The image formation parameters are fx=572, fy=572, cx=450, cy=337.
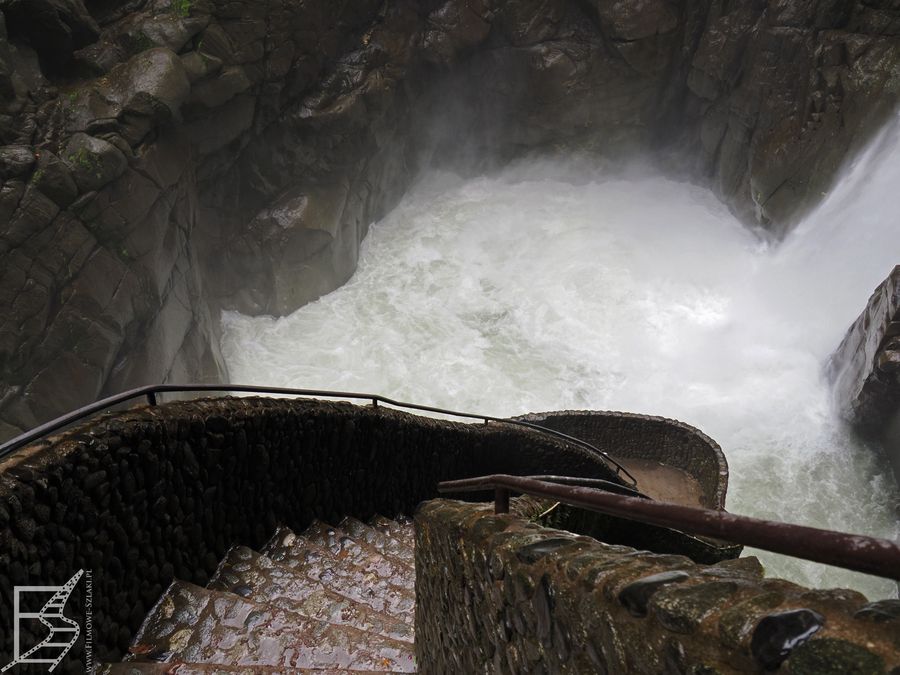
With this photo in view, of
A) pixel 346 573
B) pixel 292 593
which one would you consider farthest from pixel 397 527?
pixel 292 593

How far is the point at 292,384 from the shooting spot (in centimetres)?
1357

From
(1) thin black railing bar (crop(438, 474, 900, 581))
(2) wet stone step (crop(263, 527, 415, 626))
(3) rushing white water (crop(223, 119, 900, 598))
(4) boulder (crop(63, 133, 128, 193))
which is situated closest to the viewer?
(1) thin black railing bar (crop(438, 474, 900, 581))

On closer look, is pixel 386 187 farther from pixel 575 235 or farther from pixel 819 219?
pixel 819 219

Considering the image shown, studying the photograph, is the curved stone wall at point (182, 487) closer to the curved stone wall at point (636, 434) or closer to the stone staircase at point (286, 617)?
the stone staircase at point (286, 617)

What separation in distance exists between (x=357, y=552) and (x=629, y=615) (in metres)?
3.73

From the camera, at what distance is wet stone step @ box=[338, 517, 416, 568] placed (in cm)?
489

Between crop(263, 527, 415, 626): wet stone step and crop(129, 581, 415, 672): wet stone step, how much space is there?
1.91 ft

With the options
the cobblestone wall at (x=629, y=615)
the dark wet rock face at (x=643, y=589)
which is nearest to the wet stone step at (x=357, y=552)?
the cobblestone wall at (x=629, y=615)

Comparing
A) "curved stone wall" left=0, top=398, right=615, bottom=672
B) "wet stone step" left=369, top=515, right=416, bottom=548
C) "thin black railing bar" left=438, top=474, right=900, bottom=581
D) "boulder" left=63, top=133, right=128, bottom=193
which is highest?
"boulder" left=63, top=133, right=128, bottom=193

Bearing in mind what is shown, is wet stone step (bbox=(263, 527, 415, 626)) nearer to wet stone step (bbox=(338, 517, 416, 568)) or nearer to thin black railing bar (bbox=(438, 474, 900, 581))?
wet stone step (bbox=(338, 517, 416, 568))

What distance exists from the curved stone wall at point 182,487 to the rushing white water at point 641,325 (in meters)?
7.90

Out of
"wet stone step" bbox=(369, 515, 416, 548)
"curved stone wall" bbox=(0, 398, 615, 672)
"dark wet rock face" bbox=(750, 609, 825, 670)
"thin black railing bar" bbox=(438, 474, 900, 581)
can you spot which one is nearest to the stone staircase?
"curved stone wall" bbox=(0, 398, 615, 672)

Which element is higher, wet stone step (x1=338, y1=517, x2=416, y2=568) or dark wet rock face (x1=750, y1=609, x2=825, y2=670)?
dark wet rock face (x1=750, y1=609, x2=825, y2=670)

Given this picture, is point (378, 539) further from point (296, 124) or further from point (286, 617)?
point (296, 124)
